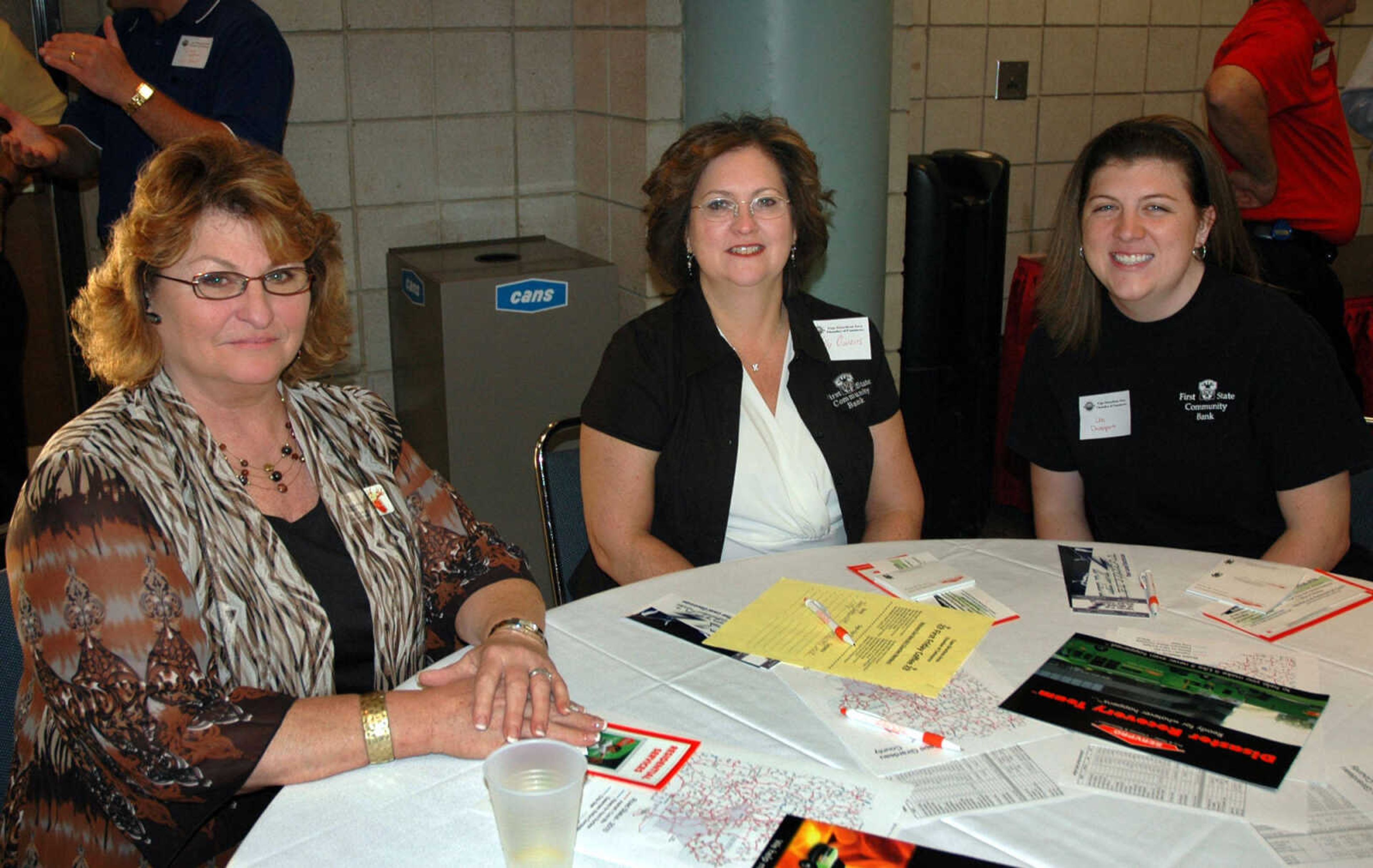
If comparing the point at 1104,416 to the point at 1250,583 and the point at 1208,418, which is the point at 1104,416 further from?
the point at 1250,583

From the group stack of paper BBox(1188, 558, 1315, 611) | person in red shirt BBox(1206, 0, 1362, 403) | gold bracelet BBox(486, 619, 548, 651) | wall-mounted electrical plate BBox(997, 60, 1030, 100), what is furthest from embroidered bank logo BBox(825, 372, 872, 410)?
wall-mounted electrical plate BBox(997, 60, 1030, 100)

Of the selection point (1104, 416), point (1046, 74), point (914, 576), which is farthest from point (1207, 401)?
point (1046, 74)

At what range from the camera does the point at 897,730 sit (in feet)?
4.30

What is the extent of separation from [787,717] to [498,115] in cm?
280

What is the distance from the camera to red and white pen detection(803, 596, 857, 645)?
1529mm

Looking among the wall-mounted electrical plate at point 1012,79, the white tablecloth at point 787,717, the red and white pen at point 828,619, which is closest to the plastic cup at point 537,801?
the white tablecloth at point 787,717

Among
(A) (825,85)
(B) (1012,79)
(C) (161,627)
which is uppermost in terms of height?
(B) (1012,79)

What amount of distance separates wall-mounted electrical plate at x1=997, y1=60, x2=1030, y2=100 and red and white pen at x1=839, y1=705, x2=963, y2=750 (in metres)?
3.58

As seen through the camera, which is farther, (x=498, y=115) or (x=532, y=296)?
(x=498, y=115)

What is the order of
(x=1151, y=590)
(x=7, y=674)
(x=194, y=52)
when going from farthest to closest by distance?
(x=194, y=52), (x=1151, y=590), (x=7, y=674)

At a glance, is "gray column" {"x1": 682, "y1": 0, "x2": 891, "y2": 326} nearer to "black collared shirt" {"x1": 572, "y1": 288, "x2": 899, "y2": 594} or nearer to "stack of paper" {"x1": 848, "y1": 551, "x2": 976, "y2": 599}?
"black collared shirt" {"x1": 572, "y1": 288, "x2": 899, "y2": 594}

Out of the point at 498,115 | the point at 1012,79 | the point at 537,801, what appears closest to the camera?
the point at 537,801

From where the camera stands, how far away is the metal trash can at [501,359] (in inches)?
128

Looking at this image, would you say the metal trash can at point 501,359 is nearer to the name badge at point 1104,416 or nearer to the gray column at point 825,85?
the gray column at point 825,85
